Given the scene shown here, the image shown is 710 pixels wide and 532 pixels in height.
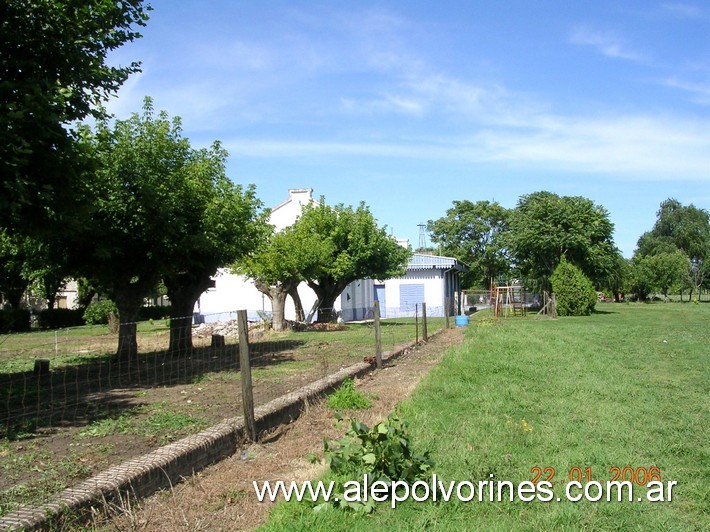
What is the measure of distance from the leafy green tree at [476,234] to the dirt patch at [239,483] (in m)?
57.2

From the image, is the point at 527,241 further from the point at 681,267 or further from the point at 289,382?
the point at 681,267

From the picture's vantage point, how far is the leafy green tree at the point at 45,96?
263 inches

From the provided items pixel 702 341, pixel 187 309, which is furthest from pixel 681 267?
pixel 187 309

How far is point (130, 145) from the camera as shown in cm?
1161

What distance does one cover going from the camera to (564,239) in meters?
34.0

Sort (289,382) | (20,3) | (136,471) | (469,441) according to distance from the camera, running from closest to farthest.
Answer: (136,471)
(469,441)
(20,3)
(289,382)

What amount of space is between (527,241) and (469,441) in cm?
3097

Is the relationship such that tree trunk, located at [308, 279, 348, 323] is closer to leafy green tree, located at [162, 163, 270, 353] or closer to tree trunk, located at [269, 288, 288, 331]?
tree trunk, located at [269, 288, 288, 331]

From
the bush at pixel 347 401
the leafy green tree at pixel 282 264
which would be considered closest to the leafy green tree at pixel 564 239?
the leafy green tree at pixel 282 264

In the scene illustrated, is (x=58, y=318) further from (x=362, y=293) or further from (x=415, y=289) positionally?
(x=415, y=289)

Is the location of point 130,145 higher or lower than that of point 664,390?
higher

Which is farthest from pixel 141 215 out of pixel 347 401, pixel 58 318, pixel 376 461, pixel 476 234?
pixel 476 234

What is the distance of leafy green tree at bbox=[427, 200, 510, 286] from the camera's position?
63781 mm

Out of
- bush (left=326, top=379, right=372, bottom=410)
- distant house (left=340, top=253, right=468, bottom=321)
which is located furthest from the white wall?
bush (left=326, top=379, right=372, bottom=410)
